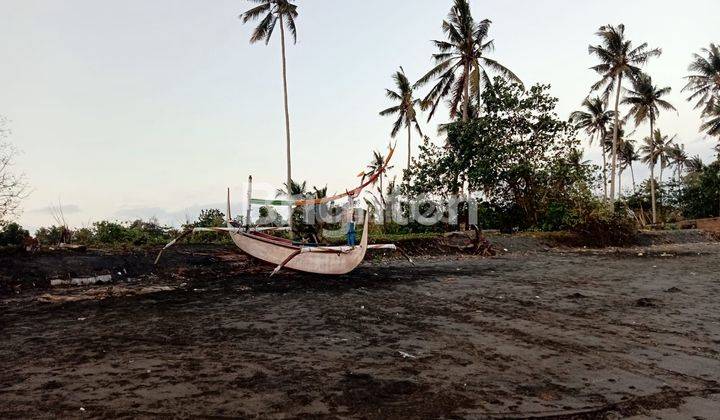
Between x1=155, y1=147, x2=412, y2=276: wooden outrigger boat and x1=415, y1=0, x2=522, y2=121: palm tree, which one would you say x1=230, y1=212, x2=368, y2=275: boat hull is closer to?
x1=155, y1=147, x2=412, y2=276: wooden outrigger boat

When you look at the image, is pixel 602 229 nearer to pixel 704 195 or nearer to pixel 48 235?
pixel 704 195

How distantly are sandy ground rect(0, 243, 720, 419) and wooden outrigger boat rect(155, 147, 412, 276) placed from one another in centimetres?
199

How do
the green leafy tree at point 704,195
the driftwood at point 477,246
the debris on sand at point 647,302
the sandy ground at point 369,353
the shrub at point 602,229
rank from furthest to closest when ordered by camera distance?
the green leafy tree at point 704,195
the shrub at point 602,229
the driftwood at point 477,246
the debris on sand at point 647,302
the sandy ground at point 369,353

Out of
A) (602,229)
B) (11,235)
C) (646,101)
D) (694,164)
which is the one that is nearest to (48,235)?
(11,235)

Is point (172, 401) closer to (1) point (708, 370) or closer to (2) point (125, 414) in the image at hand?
(2) point (125, 414)

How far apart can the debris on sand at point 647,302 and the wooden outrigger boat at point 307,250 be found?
5738 millimetres

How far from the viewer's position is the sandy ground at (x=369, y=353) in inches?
137

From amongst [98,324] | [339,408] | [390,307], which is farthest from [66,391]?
[390,307]

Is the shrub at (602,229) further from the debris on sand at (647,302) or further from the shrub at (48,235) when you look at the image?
the shrub at (48,235)

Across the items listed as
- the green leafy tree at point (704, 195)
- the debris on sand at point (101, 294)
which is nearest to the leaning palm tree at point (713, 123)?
the green leafy tree at point (704, 195)

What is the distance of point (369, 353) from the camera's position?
4879 millimetres

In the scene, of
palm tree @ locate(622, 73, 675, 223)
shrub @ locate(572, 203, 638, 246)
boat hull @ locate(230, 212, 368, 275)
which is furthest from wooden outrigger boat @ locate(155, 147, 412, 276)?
palm tree @ locate(622, 73, 675, 223)

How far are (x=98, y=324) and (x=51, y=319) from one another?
1140 millimetres

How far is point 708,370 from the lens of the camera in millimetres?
4312
